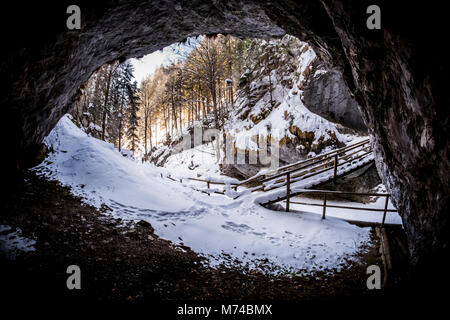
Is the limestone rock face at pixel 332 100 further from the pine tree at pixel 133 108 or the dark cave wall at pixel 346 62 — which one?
the pine tree at pixel 133 108

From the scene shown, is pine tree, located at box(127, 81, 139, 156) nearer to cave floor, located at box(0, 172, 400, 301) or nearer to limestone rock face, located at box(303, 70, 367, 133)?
limestone rock face, located at box(303, 70, 367, 133)

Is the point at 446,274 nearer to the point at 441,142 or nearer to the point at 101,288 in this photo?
the point at 441,142

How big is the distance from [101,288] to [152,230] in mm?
2589

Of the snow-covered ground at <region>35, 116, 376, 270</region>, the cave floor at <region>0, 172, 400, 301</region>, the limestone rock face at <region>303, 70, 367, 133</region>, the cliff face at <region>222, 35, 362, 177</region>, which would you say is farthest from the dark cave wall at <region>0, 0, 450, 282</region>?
the limestone rock face at <region>303, 70, 367, 133</region>

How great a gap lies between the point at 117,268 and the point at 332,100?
1788 cm

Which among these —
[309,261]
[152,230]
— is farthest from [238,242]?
[152,230]

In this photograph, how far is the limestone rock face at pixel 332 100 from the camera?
15.5 metres

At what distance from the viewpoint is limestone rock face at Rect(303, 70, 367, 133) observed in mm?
15539

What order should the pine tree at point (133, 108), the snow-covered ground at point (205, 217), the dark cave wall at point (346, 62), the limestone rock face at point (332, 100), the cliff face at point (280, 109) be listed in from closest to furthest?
the dark cave wall at point (346, 62)
the snow-covered ground at point (205, 217)
the cliff face at point (280, 109)
the limestone rock face at point (332, 100)
the pine tree at point (133, 108)

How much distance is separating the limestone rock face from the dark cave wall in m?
11.5

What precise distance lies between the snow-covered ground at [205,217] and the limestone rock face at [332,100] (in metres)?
11.3

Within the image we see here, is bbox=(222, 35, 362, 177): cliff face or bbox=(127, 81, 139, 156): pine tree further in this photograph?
bbox=(127, 81, 139, 156): pine tree

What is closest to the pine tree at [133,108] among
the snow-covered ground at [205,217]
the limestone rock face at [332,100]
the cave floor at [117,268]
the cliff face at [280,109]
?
the cliff face at [280,109]

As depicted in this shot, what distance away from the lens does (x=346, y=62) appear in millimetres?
5242
